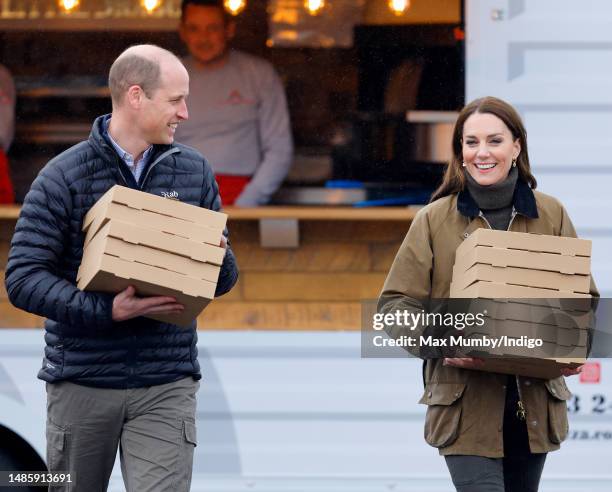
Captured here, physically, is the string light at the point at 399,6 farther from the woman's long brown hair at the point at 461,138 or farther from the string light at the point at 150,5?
the woman's long brown hair at the point at 461,138

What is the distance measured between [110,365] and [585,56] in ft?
6.97

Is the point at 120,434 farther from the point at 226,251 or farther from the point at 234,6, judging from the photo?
the point at 234,6

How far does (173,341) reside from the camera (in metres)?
3.16

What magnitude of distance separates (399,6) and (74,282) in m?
2.04

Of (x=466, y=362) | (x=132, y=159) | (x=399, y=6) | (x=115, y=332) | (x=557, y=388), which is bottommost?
(x=557, y=388)

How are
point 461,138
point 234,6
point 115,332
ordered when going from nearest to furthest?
point 115,332, point 461,138, point 234,6

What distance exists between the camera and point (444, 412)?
125 inches

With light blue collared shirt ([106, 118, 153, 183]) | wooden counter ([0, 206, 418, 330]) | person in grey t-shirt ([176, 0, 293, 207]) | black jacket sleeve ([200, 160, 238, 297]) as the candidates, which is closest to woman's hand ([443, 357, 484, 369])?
Result: black jacket sleeve ([200, 160, 238, 297])

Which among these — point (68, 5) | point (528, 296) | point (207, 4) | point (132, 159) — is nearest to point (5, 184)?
point (68, 5)

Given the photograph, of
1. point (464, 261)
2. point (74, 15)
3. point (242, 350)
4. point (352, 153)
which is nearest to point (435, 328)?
point (464, 261)

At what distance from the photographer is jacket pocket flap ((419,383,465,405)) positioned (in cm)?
314

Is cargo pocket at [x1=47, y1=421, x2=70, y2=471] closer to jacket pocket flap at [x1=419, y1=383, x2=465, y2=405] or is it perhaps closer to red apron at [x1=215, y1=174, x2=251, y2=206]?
jacket pocket flap at [x1=419, y1=383, x2=465, y2=405]

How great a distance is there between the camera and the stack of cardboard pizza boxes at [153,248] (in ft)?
9.64

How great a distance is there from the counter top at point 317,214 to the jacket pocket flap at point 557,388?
1274mm
